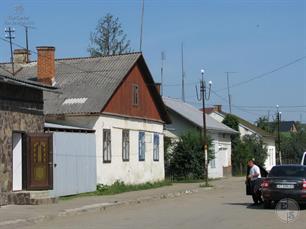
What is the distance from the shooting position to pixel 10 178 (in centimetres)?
2172

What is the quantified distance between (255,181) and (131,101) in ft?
44.3

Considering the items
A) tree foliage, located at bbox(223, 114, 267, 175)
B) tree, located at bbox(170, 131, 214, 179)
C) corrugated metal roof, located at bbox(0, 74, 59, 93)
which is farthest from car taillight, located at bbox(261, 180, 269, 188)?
tree foliage, located at bbox(223, 114, 267, 175)

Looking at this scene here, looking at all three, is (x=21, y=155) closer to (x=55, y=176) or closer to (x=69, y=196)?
(x=55, y=176)

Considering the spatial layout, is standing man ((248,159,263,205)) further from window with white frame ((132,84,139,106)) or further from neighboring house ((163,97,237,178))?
neighboring house ((163,97,237,178))

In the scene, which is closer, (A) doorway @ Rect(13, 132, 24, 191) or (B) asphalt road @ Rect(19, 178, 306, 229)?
(B) asphalt road @ Rect(19, 178, 306, 229)

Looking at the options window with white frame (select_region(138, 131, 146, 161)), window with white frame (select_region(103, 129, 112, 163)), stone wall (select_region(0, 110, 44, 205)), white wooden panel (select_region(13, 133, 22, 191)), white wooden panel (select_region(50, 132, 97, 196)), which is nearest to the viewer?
stone wall (select_region(0, 110, 44, 205))

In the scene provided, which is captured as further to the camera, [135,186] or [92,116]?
[135,186]

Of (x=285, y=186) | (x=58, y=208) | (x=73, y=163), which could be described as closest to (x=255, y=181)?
(x=285, y=186)

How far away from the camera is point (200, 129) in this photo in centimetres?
4666

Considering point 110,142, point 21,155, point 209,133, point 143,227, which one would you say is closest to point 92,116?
point 110,142

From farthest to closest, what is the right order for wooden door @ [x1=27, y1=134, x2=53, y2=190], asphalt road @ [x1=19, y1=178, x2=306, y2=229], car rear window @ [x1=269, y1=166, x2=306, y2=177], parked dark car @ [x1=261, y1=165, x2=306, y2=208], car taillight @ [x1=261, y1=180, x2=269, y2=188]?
wooden door @ [x1=27, y1=134, x2=53, y2=190], car rear window @ [x1=269, y1=166, x2=306, y2=177], car taillight @ [x1=261, y1=180, x2=269, y2=188], parked dark car @ [x1=261, y1=165, x2=306, y2=208], asphalt road @ [x1=19, y1=178, x2=306, y2=229]

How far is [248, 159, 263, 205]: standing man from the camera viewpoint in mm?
21812

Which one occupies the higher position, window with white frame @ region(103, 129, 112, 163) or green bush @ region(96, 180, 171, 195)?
window with white frame @ region(103, 129, 112, 163)

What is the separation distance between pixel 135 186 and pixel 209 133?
16149 millimetres
